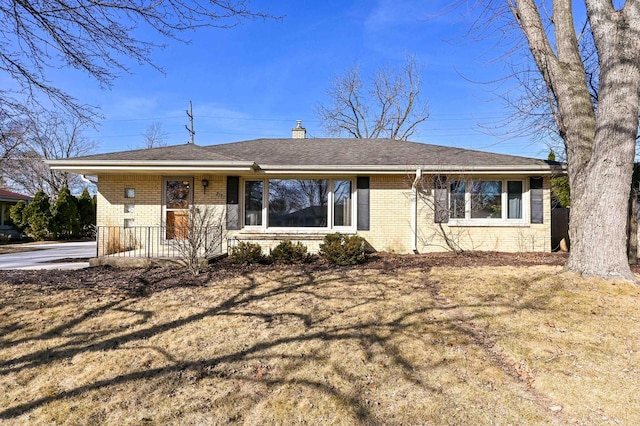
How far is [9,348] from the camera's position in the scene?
3.94 meters

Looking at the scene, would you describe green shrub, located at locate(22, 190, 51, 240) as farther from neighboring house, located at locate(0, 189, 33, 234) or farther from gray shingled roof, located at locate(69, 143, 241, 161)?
gray shingled roof, located at locate(69, 143, 241, 161)

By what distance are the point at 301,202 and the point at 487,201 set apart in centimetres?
536

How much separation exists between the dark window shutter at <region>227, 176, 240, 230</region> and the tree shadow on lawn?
11.7 ft

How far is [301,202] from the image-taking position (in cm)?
1011

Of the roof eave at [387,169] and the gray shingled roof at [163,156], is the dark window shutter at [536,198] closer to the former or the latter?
the roof eave at [387,169]

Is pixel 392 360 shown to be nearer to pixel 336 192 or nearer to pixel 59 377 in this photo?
pixel 59 377

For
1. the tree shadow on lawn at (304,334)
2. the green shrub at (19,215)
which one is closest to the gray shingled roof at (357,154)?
the tree shadow on lawn at (304,334)

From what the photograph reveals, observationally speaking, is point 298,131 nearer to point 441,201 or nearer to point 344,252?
point 441,201

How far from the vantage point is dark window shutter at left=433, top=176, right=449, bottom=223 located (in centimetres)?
985

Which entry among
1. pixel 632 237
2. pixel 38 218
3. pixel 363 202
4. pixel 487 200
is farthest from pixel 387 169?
pixel 38 218

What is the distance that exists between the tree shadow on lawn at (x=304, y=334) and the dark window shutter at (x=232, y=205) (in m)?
3.56

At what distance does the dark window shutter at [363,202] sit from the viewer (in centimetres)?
989

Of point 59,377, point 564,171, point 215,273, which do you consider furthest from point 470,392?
point 564,171

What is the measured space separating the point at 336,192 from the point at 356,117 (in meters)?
19.8
